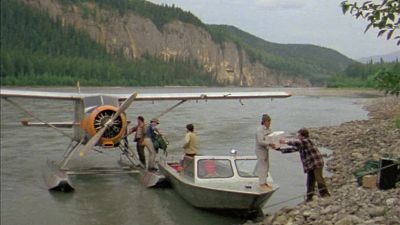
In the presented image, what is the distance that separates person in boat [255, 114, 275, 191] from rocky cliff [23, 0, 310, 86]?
4771 inches

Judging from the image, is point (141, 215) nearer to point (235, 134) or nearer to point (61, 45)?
point (235, 134)

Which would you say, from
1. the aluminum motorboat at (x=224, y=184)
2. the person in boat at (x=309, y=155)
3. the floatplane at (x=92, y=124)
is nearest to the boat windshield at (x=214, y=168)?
the aluminum motorboat at (x=224, y=184)

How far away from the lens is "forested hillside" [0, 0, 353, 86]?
271 ft

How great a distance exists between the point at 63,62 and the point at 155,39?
69.5m

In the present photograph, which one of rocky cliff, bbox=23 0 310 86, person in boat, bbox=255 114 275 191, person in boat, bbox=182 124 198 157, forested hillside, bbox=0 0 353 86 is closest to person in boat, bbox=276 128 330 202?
person in boat, bbox=255 114 275 191

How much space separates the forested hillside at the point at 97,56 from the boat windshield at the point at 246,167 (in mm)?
43690

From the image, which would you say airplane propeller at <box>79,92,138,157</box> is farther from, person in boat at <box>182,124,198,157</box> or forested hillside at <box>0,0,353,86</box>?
forested hillside at <box>0,0,353,86</box>

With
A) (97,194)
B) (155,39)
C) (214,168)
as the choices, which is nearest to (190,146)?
(214,168)

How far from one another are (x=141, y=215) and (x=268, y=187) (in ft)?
9.13

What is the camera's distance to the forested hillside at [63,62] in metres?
76.8

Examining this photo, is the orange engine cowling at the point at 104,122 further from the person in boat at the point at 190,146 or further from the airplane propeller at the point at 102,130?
the person in boat at the point at 190,146

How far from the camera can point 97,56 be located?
140375 millimetres

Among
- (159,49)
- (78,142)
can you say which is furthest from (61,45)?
(78,142)

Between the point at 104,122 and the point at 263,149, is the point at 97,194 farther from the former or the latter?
the point at 263,149
